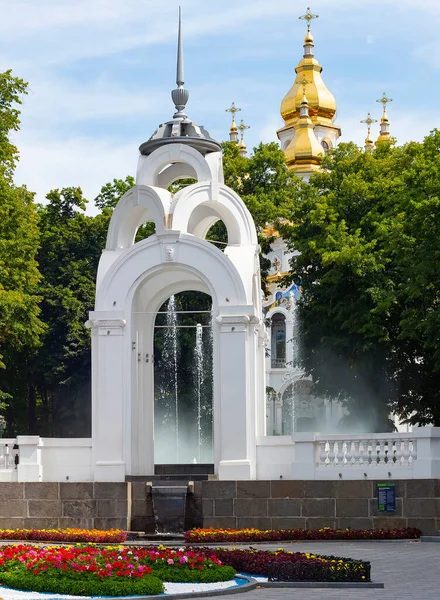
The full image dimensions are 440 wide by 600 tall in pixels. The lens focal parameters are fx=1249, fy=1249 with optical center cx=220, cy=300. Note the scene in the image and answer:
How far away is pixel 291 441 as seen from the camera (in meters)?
26.4

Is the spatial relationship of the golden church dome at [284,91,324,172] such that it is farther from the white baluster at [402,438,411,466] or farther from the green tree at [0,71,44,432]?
the white baluster at [402,438,411,466]

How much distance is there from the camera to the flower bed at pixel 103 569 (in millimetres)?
14773

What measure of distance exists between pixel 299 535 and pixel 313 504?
1086 mm

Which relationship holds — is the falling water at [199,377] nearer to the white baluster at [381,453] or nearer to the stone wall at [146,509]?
the stone wall at [146,509]

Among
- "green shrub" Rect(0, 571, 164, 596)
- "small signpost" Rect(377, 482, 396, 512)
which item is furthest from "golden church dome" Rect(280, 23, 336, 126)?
"green shrub" Rect(0, 571, 164, 596)

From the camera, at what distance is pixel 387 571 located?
17406 mm

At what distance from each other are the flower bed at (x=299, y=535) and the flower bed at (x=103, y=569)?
5.98 meters

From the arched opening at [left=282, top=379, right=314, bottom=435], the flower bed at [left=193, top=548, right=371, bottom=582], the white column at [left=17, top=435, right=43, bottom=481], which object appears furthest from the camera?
the arched opening at [left=282, top=379, right=314, bottom=435]

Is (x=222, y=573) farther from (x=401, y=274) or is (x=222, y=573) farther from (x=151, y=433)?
(x=401, y=274)

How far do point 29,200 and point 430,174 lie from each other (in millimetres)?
13910

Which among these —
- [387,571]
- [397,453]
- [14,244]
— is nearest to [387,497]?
[397,453]

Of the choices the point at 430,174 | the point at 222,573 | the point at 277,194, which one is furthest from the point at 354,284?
the point at 222,573

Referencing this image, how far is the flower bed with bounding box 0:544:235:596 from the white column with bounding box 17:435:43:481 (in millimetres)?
8716

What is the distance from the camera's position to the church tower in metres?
76.6
